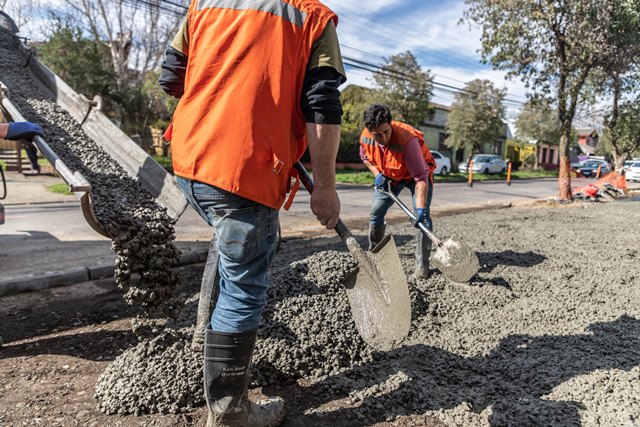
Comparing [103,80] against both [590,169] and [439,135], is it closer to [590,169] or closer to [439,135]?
[439,135]

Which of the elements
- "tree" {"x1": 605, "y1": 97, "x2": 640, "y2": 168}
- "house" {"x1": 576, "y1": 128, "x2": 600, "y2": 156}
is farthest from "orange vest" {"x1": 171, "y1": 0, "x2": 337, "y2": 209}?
"house" {"x1": 576, "y1": 128, "x2": 600, "y2": 156}

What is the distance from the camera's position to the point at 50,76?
15.9ft

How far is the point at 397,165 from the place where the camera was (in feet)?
13.8

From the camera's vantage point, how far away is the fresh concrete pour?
2.27 meters

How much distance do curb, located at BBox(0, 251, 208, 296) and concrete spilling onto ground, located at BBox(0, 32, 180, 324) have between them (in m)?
0.50

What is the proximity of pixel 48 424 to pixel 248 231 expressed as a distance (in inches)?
53.6

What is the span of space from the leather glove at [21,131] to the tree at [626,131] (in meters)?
18.9

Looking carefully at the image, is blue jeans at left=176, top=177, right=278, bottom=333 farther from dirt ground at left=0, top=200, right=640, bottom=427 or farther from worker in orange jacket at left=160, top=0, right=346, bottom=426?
dirt ground at left=0, top=200, right=640, bottom=427

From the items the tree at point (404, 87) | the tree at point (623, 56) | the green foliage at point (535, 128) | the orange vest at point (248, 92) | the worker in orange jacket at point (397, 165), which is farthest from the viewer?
the green foliage at point (535, 128)

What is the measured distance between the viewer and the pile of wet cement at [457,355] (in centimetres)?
226

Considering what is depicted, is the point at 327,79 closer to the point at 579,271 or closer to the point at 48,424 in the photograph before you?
the point at 48,424

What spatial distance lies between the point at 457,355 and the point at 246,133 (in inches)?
78.2

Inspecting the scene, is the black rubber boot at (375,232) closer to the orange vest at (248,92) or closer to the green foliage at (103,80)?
the orange vest at (248,92)

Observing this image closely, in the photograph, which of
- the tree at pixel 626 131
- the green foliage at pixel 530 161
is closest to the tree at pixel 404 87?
the tree at pixel 626 131
